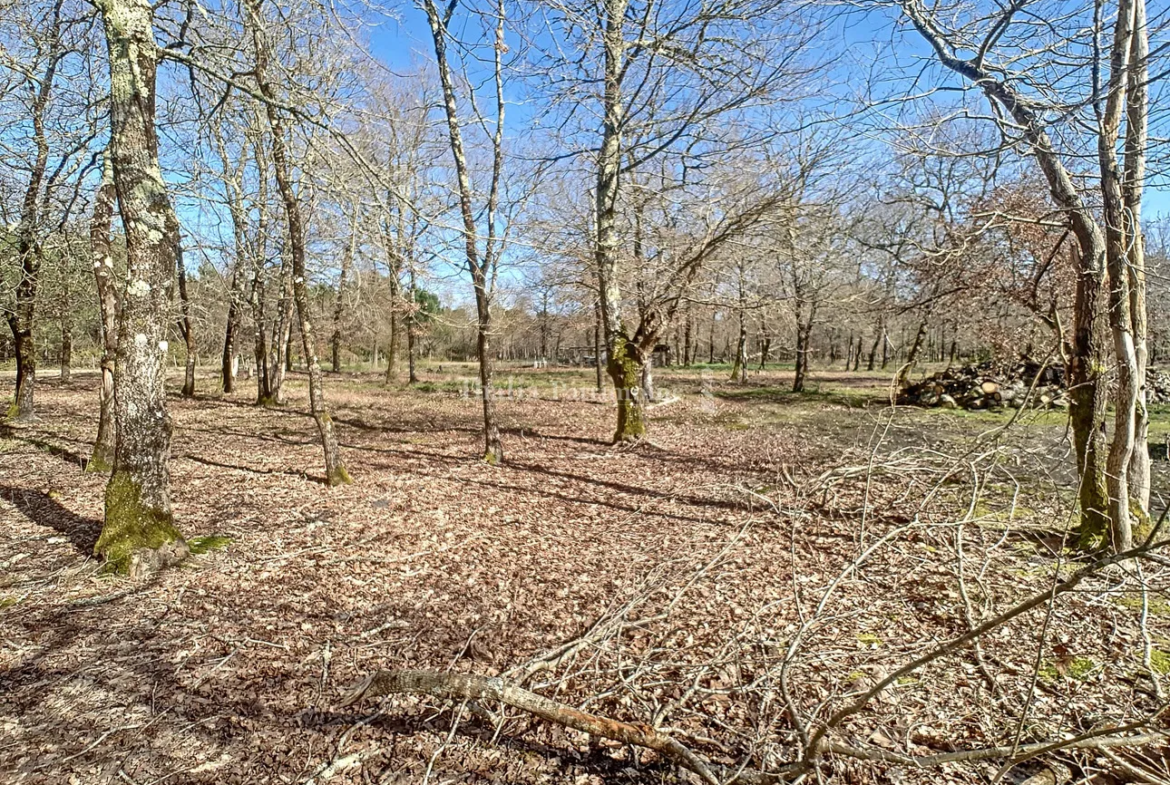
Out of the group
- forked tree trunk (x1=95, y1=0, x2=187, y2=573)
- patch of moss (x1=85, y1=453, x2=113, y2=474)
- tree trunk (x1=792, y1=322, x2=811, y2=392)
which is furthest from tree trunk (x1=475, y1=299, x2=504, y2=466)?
tree trunk (x1=792, y1=322, x2=811, y2=392)

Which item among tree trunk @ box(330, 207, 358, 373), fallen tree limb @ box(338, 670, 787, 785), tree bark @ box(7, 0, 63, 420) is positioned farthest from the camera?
tree bark @ box(7, 0, 63, 420)

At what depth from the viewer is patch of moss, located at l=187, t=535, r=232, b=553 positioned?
4988 millimetres

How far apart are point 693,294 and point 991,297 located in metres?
7.49

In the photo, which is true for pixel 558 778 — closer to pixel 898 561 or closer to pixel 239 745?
pixel 239 745

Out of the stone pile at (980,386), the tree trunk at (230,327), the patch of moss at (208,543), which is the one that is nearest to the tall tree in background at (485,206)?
the patch of moss at (208,543)

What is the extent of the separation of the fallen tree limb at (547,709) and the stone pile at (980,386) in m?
16.7

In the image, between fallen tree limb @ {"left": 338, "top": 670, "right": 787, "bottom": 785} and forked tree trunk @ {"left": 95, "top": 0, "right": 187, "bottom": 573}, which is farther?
forked tree trunk @ {"left": 95, "top": 0, "right": 187, "bottom": 573}

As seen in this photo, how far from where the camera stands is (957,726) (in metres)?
2.83

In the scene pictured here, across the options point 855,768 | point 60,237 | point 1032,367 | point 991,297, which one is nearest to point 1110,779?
point 855,768

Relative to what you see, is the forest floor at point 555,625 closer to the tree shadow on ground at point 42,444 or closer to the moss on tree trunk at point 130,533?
the moss on tree trunk at point 130,533

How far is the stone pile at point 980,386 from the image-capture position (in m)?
16.0

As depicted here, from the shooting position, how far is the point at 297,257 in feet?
22.9

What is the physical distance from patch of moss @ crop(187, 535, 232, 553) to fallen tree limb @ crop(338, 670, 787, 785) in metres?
2.93

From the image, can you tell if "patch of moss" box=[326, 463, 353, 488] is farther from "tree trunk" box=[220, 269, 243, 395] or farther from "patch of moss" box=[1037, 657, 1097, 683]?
"tree trunk" box=[220, 269, 243, 395]
